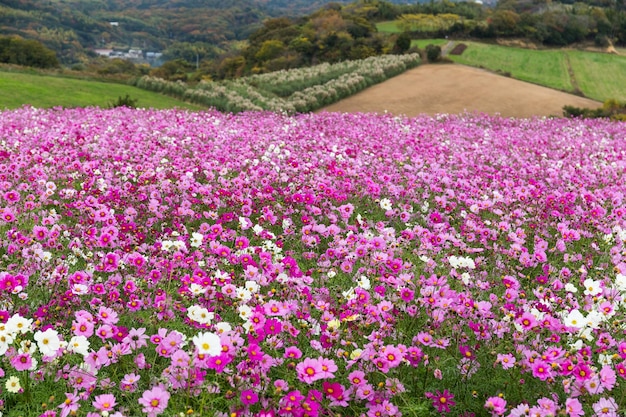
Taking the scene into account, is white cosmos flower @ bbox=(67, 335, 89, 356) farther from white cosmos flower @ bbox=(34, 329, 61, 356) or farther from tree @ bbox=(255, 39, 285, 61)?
tree @ bbox=(255, 39, 285, 61)

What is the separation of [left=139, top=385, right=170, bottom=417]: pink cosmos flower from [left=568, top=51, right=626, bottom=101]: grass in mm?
32841

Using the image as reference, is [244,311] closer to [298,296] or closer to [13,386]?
[298,296]

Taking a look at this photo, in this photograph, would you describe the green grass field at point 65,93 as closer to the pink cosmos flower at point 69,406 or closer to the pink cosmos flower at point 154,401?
the pink cosmos flower at point 69,406

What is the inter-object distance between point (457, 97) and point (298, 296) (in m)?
23.5

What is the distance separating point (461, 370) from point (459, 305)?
0.44 meters

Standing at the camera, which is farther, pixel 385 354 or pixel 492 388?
pixel 492 388

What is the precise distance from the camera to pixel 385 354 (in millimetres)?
2832

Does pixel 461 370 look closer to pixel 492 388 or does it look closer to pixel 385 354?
pixel 492 388

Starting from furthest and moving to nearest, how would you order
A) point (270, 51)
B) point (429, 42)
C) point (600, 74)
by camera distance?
point (270, 51)
point (429, 42)
point (600, 74)

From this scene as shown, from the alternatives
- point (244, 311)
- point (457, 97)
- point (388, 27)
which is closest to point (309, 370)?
point (244, 311)

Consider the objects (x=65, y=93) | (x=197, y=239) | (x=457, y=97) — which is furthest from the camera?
(x=457, y=97)

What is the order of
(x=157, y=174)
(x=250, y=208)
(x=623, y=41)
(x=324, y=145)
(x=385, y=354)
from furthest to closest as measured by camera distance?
(x=623, y=41) → (x=324, y=145) → (x=157, y=174) → (x=250, y=208) → (x=385, y=354)

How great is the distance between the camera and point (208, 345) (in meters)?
2.46

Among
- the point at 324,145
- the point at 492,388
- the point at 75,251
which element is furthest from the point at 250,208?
the point at 324,145
